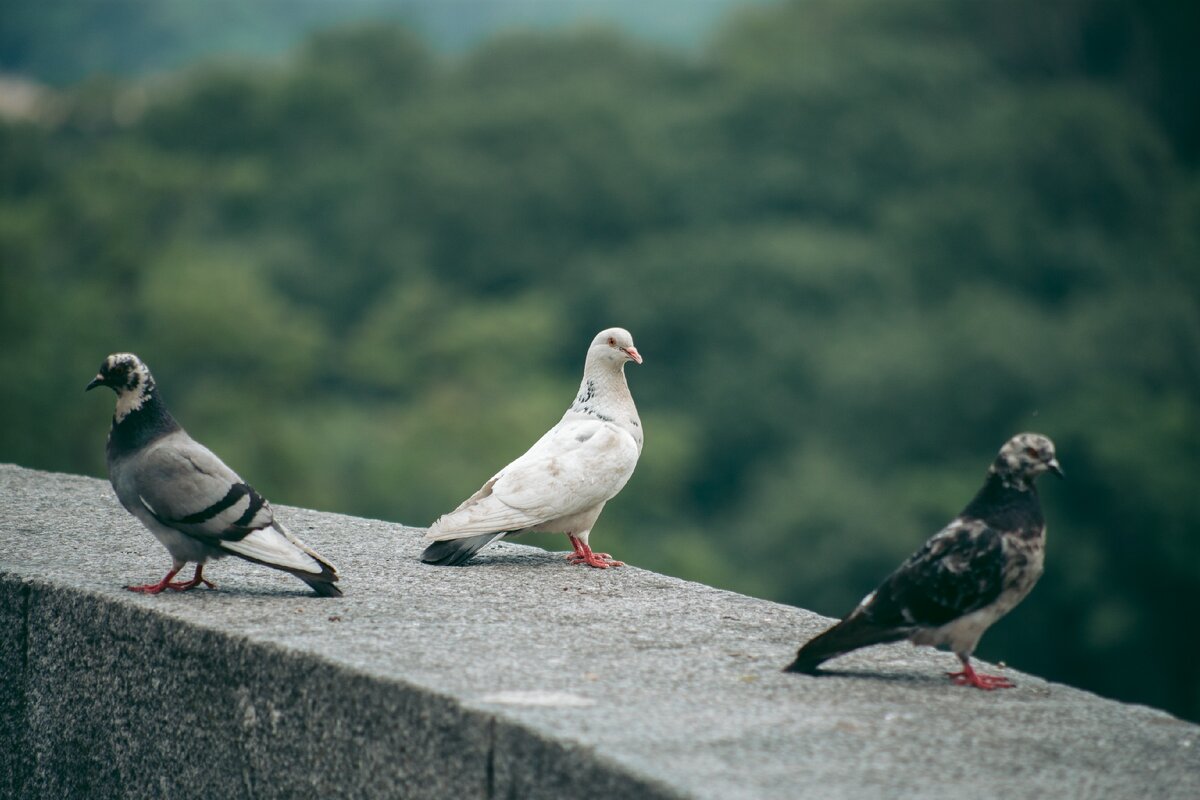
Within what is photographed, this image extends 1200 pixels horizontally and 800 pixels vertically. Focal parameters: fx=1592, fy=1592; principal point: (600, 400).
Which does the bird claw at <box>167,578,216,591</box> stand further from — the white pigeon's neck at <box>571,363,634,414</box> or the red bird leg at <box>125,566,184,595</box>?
the white pigeon's neck at <box>571,363,634,414</box>

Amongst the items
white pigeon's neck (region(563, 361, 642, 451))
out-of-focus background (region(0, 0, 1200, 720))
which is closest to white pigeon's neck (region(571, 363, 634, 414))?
white pigeon's neck (region(563, 361, 642, 451))

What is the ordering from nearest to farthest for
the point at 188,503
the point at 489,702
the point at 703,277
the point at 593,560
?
1. the point at 489,702
2. the point at 188,503
3. the point at 593,560
4. the point at 703,277

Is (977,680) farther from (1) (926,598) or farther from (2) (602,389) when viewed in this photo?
(2) (602,389)

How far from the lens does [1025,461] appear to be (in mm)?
4941

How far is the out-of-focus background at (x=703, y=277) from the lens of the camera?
41.7 meters

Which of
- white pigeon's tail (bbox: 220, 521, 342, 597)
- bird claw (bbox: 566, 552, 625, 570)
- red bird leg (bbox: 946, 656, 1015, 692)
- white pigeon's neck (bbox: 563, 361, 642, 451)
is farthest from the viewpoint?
white pigeon's neck (bbox: 563, 361, 642, 451)

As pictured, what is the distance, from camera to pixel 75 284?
154 ft

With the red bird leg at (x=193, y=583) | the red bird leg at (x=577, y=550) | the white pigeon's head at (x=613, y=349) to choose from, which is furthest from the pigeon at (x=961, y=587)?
the white pigeon's head at (x=613, y=349)

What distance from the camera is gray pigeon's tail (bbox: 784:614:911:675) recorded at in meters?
4.72

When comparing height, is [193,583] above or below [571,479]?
below

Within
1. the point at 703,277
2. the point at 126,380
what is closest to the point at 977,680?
the point at 126,380

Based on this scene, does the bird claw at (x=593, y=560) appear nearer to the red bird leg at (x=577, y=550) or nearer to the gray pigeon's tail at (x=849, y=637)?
the red bird leg at (x=577, y=550)

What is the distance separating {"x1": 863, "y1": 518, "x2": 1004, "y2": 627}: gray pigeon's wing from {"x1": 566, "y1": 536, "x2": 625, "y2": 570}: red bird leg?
1.93 m

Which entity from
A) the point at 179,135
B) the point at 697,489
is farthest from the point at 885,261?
the point at 179,135
